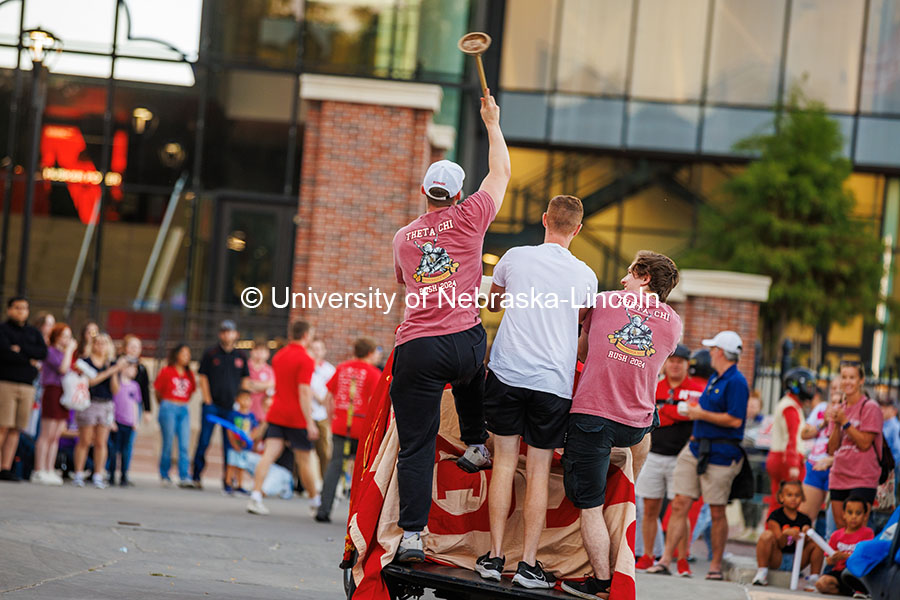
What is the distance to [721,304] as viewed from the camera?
606 inches

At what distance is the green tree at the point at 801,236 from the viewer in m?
23.0

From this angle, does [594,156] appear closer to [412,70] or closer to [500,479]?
[412,70]

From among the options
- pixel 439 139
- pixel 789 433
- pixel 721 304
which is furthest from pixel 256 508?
pixel 721 304

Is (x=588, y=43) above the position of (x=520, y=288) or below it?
above

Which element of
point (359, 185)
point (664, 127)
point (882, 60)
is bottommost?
point (359, 185)

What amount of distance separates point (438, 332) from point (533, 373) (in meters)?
0.55

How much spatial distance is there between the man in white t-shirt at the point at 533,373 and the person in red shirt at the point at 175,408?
8246mm

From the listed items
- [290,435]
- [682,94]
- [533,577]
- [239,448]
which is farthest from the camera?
[682,94]

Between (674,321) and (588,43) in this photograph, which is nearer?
(674,321)

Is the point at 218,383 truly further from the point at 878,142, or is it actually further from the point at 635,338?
the point at 878,142

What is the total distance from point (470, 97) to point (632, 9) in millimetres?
7587

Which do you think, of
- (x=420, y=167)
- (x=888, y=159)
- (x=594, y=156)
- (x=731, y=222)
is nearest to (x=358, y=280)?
(x=420, y=167)

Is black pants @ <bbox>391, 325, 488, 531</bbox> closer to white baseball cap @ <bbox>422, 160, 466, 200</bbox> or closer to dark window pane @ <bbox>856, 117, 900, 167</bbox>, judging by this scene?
white baseball cap @ <bbox>422, 160, 466, 200</bbox>

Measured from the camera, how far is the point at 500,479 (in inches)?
233
